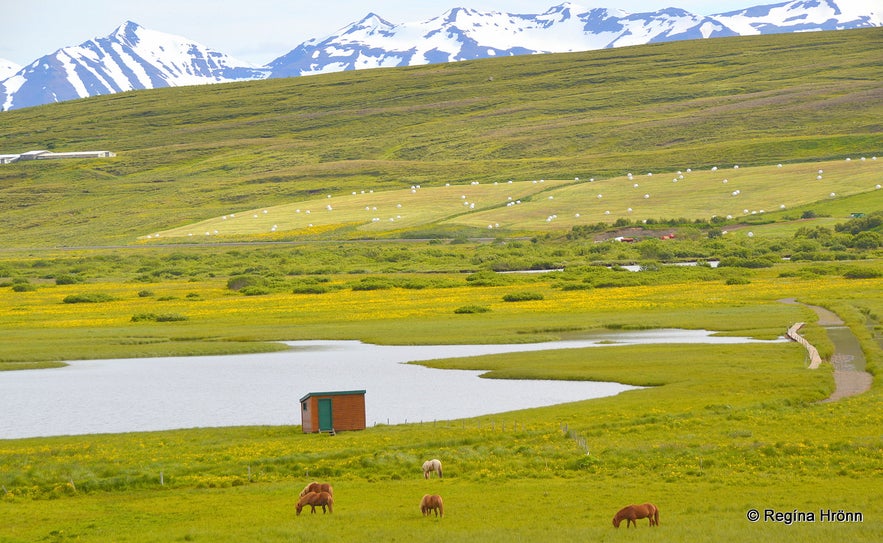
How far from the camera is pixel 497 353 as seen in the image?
206 feet

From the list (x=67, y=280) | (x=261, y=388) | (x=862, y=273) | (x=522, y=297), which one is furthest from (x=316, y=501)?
(x=67, y=280)

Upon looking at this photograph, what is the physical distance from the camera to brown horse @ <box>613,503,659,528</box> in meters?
25.2

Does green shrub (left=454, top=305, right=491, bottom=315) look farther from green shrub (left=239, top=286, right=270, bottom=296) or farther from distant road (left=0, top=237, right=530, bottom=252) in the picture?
distant road (left=0, top=237, right=530, bottom=252)

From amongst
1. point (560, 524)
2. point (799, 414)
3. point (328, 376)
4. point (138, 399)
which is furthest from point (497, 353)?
point (560, 524)

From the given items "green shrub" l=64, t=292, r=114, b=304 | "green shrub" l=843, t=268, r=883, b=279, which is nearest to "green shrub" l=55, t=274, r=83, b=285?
"green shrub" l=64, t=292, r=114, b=304

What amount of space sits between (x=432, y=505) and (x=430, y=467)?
5564 millimetres

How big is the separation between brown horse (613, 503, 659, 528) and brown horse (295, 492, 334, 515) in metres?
7.00

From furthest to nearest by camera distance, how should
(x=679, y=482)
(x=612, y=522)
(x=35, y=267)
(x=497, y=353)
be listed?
(x=35, y=267)
(x=497, y=353)
(x=679, y=482)
(x=612, y=522)

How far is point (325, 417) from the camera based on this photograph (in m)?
42.1

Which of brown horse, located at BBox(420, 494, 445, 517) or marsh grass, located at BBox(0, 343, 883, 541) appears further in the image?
brown horse, located at BBox(420, 494, 445, 517)

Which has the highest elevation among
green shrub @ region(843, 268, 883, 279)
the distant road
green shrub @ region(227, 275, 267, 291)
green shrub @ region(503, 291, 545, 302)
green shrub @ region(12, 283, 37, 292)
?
the distant road

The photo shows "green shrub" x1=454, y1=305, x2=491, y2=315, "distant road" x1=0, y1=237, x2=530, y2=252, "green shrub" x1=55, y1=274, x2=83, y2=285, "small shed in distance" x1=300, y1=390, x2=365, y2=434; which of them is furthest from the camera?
"distant road" x1=0, y1=237, x2=530, y2=252

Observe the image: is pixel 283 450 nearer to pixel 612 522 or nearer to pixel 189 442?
pixel 189 442

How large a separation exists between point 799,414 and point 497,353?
25.0m
